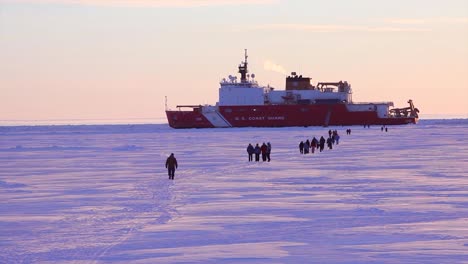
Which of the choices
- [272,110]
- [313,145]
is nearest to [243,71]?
[272,110]

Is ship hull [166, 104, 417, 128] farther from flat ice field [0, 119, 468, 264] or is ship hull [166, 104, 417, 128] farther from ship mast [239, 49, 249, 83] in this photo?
flat ice field [0, 119, 468, 264]

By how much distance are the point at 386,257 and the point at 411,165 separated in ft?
66.1

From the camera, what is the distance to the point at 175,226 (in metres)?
15.9

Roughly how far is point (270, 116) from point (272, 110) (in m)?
0.78

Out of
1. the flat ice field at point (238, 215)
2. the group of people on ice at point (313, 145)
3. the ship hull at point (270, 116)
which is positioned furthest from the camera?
the ship hull at point (270, 116)

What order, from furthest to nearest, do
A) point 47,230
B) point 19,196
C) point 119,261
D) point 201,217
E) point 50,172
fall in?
point 50,172, point 19,196, point 201,217, point 47,230, point 119,261

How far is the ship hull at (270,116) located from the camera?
11431cm

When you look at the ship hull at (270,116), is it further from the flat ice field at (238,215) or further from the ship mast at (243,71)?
the flat ice field at (238,215)

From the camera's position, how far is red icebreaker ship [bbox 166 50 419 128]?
115 metres

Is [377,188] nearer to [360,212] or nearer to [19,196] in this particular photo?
[360,212]

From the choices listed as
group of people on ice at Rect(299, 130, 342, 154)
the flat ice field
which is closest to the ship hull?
group of people on ice at Rect(299, 130, 342, 154)

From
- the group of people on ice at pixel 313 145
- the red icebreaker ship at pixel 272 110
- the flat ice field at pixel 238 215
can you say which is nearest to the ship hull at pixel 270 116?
Answer: the red icebreaker ship at pixel 272 110

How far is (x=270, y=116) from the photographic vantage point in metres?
115

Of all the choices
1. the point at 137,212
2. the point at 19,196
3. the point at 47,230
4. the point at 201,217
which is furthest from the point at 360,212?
the point at 19,196
